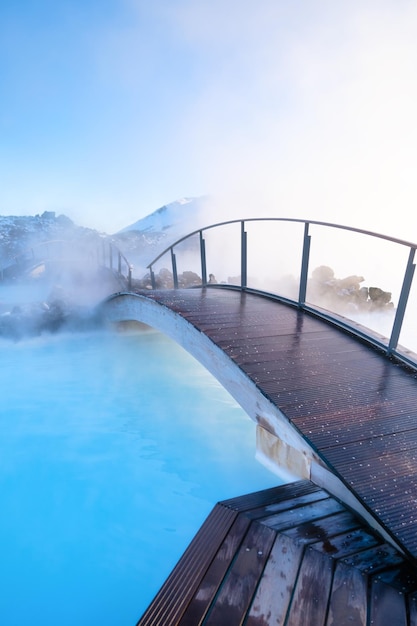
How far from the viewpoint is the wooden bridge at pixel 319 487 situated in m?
1.51

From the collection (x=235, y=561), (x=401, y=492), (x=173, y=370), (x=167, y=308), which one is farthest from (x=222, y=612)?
(x=173, y=370)

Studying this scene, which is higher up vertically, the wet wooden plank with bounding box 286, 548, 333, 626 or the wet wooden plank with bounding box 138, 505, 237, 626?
the wet wooden plank with bounding box 286, 548, 333, 626

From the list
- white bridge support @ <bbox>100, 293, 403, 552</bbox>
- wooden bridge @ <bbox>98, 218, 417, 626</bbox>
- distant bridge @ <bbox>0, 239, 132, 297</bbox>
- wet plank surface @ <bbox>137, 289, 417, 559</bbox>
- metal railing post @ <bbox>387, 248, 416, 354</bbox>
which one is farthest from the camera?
distant bridge @ <bbox>0, 239, 132, 297</bbox>

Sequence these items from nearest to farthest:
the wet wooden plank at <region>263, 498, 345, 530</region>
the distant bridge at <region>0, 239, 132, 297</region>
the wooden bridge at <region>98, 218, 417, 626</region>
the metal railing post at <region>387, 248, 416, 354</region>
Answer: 1. the wooden bridge at <region>98, 218, 417, 626</region>
2. the wet wooden plank at <region>263, 498, 345, 530</region>
3. the metal railing post at <region>387, 248, 416, 354</region>
4. the distant bridge at <region>0, 239, 132, 297</region>

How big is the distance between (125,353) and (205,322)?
5.13m

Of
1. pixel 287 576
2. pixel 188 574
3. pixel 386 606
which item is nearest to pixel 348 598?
pixel 386 606

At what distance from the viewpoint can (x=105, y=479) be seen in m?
4.04

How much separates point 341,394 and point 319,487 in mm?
693

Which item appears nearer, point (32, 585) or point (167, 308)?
point (32, 585)

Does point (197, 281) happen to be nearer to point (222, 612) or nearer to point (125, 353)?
point (125, 353)

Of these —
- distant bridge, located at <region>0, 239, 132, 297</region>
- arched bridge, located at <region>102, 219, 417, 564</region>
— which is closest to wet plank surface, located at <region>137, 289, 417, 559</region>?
arched bridge, located at <region>102, 219, 417, 564</region>

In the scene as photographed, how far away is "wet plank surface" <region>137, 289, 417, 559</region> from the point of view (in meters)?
1.88

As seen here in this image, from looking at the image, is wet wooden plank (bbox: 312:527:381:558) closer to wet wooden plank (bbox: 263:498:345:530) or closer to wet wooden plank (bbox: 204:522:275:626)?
wet wooden plank (bbox: 263:498:345:530)

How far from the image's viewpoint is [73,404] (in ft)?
19.9
